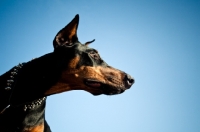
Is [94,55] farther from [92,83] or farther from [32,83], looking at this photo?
[32,83]

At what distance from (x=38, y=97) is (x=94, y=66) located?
1.39 m

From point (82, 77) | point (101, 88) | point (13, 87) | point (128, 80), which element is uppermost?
point (128, 80)

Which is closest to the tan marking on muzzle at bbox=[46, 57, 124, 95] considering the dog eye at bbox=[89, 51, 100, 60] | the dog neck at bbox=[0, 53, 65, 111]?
the dog neck at bbox=[0, 53, 65, 111]

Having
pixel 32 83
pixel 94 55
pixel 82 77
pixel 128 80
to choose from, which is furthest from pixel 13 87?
pixel 128 80

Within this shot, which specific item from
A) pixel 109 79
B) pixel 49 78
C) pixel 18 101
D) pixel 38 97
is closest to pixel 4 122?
pixel 18 101

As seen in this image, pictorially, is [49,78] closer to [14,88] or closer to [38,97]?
[38,97]

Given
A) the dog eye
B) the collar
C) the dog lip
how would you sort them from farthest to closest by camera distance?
the dog eye
the collar
the dog lip

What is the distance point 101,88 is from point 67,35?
163 cm

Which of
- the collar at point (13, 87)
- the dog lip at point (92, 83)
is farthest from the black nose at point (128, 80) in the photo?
the collar at point (13, 87)

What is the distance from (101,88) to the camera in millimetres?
4293

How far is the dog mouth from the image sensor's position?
Answer: 425 centimetres

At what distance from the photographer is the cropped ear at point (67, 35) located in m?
4.75

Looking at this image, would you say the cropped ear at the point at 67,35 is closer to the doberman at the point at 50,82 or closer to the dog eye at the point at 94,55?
the doberman at the point at 50,82

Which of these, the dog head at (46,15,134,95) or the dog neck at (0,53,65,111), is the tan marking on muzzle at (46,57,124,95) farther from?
the dog neck at (0,53,65,111)
